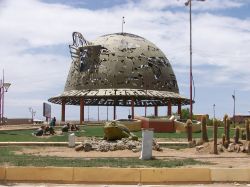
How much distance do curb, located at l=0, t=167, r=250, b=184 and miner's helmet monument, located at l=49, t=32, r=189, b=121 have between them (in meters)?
62.2

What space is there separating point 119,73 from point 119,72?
16 cm

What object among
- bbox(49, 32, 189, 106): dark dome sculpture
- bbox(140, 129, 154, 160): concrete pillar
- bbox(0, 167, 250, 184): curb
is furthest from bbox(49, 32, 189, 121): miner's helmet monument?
bbox(0, 167, 250, 184): curb

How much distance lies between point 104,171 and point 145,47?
2757 inches

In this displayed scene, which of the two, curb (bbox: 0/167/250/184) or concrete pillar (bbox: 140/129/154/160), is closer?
curb (bbox: 0/167/250/184)

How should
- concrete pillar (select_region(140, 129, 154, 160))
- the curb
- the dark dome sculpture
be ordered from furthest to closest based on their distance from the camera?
the dark dome sculpture
concrete pillar (select_region(140, 129, 154, 160))
the curb

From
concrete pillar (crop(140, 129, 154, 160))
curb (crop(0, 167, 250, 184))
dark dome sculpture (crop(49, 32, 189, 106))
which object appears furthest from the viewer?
dark dome sculpture (crop(49, 32, 189, 106))

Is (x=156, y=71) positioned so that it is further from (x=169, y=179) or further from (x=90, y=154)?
(x=169, y=179)

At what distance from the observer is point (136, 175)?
56.0ft

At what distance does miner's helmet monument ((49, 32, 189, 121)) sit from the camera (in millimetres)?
81875

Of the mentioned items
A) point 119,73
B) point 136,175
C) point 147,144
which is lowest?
point 136,175

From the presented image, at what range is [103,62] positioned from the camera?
83.4 metres

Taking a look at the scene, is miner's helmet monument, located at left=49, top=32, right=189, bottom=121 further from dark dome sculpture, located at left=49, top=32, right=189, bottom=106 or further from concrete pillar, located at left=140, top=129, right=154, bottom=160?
concrete pillar, located at left=140, top=129, right=154, bottom=160

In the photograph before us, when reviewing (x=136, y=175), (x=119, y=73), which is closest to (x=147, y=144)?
(x=136, y=175)

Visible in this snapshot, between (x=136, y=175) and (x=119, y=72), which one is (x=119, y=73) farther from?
(x=136, y=175)
